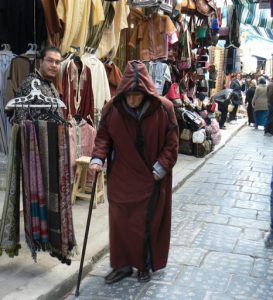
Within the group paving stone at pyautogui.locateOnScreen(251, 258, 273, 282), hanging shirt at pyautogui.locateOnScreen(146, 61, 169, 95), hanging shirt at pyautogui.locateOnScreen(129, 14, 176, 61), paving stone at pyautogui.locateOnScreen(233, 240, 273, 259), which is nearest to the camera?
paving stone at pyautogui.locateOnScreen(251, 258, 273, 282)

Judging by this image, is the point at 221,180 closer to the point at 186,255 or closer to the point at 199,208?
the point at 199,208

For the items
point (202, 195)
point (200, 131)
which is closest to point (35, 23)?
point (202, 195)

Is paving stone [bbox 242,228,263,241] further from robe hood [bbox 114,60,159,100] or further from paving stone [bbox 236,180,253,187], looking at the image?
paving stone [bbox 236,180,253,187]

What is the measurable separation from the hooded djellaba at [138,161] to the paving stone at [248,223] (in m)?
2.16

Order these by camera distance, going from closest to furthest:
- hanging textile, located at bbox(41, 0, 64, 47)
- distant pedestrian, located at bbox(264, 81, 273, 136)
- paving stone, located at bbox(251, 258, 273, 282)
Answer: paving stone, located at bbox(251, 258, 273, 282) < hanging textile, located at bbox(41, 0, 64, 47) < distant pedestrian, located at bbox(264, 81, 273, 136)

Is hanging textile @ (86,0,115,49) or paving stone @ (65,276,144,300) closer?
paving stone @ (65,276,144,300)

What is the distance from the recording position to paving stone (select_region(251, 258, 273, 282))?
423 centimetres

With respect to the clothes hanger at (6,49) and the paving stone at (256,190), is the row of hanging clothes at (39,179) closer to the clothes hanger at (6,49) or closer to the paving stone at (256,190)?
the clothes hanger at (6,49)

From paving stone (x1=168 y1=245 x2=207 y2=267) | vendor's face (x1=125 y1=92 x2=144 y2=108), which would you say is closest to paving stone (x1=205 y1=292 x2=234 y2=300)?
paving stone (x1=168 y1=245 x2=207 y2=267)

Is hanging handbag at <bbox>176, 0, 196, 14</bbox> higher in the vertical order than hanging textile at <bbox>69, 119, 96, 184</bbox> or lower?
higher

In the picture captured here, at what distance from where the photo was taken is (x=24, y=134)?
12.3ft

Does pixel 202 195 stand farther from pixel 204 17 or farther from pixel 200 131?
pixel 204 17

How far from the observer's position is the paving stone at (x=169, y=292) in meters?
3.75

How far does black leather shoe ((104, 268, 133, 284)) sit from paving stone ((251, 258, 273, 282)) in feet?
3.96
